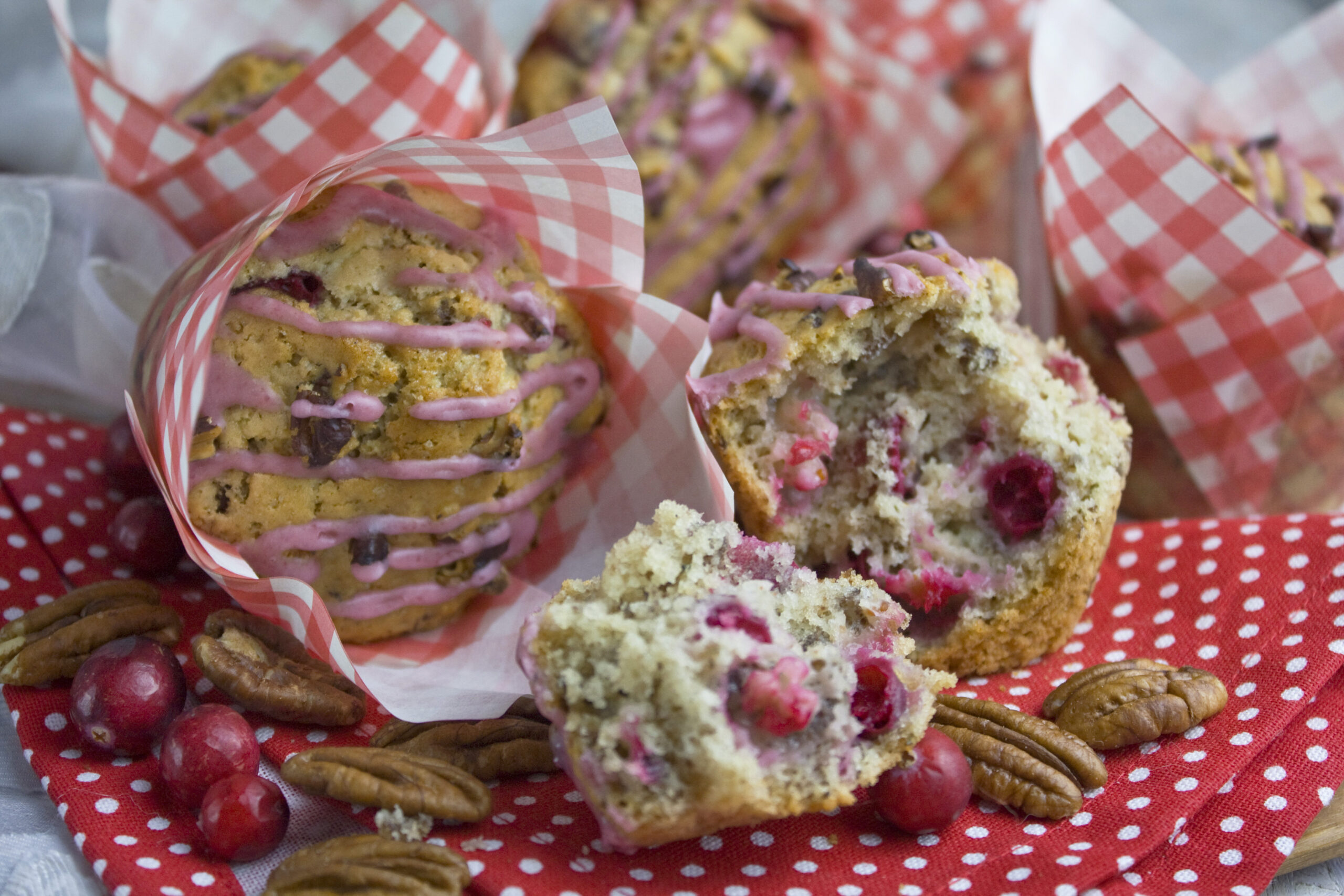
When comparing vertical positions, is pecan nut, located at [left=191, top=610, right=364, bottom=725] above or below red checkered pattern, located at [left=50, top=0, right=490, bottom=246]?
below

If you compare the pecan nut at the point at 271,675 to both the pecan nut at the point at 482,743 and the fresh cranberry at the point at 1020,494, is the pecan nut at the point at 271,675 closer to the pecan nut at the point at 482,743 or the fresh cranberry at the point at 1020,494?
the pecan nut at the point at 482,743

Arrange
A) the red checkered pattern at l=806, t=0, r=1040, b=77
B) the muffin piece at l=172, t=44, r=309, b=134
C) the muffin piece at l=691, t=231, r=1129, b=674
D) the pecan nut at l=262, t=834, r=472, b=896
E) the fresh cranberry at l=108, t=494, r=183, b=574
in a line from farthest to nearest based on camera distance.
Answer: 1. the red checkered pattern at l=806, t=0, r=1040, b=77
2. the muffin piece at l=172, t=44, r=309, b=134
3. the fresh cranberry at l=108, t=494, r=183, b=574
4. the muffin piece at l=691, t=231, r=1129, b=674
5. the pecan nut at l=262, t=834, r=472, b=896

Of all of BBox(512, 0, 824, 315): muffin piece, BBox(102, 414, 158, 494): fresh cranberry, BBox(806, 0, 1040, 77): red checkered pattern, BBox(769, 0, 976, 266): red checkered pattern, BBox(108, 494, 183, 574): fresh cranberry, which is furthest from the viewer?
BBox(806, 0, 1040, 77): red checkered pattern

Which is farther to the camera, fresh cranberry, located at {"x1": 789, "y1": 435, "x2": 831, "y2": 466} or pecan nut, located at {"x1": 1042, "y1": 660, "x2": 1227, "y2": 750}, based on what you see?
fresh cranberry, located at {"x1": 789, "y1": 435, "x2": 831, "y2": 466}

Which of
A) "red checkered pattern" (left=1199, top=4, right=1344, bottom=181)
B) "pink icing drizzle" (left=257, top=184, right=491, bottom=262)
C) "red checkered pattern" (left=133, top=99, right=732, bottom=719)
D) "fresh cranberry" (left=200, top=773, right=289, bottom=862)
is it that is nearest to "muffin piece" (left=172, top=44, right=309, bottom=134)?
"red checkered pattern" (left=133, top=99, right=732, bottom=719)

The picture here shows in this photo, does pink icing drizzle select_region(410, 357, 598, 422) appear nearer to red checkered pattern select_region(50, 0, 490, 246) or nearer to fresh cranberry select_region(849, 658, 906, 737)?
red checkered pattern select_region(50, 0, 490, 246)

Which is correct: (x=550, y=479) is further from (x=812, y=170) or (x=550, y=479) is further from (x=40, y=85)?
(x=40, y=85)

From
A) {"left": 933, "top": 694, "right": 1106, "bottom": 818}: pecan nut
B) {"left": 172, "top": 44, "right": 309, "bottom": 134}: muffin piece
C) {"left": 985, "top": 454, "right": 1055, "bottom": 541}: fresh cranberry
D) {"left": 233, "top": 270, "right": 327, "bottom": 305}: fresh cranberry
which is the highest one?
{"left": 172, "top": 44, "right": 309, "bottom": 134}: muffin piece
